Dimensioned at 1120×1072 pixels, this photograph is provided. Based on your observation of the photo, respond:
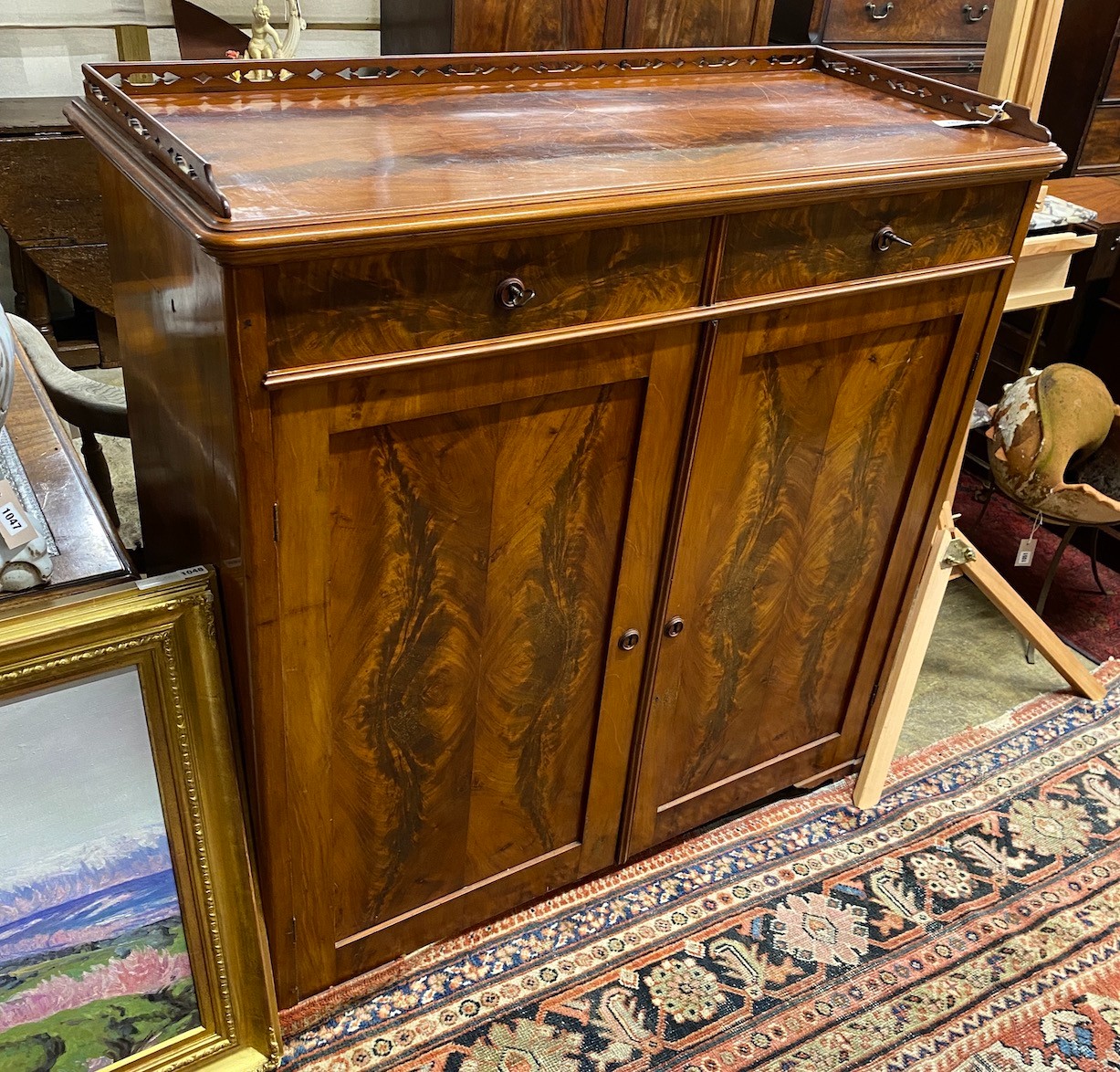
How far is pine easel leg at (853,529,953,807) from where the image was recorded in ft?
6.61

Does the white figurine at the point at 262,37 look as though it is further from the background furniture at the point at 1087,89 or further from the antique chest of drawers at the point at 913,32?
the background furniture at the point at 1087,89

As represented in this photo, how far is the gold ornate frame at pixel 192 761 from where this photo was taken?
1303 mm

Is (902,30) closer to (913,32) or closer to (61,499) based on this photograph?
(913,32)

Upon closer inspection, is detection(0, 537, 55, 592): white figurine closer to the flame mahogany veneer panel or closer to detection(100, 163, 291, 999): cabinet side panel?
detection(100, 163, 291, 999): cabinet side panel

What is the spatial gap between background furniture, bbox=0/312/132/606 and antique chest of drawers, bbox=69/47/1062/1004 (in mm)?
110

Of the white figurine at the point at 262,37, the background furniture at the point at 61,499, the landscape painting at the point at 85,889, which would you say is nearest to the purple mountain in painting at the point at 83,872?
the landscape painting at the point at 85,889

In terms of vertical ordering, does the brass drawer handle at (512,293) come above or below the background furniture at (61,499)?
above

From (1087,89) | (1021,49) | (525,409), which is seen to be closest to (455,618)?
(525,409)

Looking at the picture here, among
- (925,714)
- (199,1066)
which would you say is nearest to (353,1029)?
(199,1066)

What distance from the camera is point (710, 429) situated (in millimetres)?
1543

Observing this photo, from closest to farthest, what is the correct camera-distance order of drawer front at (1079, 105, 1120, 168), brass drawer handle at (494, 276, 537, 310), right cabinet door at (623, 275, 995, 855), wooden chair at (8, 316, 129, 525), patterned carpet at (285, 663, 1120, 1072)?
brass drawer handle at (494, 276, 537, 310)
right cabinet door at (623, 275, 995, 855)
patterned carpet at (285, 663, 1120, 1072)
wooden chair at (8, 316, 129, 525)
drawer front at (1079, 105, 1120, 168)

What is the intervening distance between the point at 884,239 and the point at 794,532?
0.49m

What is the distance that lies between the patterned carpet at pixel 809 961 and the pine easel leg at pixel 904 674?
6 centimetres

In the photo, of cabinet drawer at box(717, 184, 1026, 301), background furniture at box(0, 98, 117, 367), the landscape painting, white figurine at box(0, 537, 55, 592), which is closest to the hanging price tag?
white figurine at box(0, 537, 55, 592)
